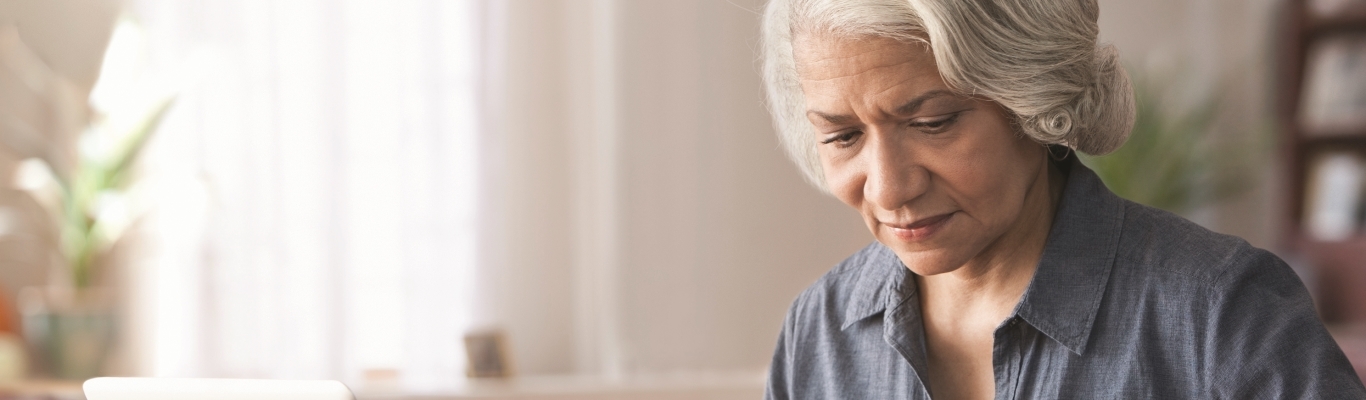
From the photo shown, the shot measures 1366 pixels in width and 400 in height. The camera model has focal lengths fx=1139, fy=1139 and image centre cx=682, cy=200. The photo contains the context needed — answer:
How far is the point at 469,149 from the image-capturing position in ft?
11.2

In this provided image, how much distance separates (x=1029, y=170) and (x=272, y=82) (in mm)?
2639

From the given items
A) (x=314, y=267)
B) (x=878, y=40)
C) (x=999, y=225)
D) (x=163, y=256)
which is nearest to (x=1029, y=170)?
(x=999, y=225)

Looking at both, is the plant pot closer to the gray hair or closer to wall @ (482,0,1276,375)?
wall @ (482,0,1276,375)

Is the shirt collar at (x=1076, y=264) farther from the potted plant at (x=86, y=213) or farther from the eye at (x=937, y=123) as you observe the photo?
the potted plant at (x=86, y=213)

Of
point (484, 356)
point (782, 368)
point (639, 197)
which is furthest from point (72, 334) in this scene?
point (782, 368)

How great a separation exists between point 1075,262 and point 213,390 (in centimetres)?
84

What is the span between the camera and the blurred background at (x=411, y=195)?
3264 millimetres

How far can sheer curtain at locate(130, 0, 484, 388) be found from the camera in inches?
129

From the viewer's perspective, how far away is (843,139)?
3.82 feet

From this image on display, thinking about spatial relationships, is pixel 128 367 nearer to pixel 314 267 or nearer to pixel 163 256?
pixel 163 256

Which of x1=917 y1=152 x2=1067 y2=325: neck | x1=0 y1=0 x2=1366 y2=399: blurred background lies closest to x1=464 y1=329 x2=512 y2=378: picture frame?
x1=0 y1=0 x2=1366 y2=399: blurred background

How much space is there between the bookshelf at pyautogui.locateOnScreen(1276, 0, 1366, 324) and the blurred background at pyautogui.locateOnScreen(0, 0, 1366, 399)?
0.7 inches

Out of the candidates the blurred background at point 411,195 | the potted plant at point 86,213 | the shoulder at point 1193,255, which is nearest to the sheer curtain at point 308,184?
the blurred background at point 411,195

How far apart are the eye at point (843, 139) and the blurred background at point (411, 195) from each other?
2179 millimetres
